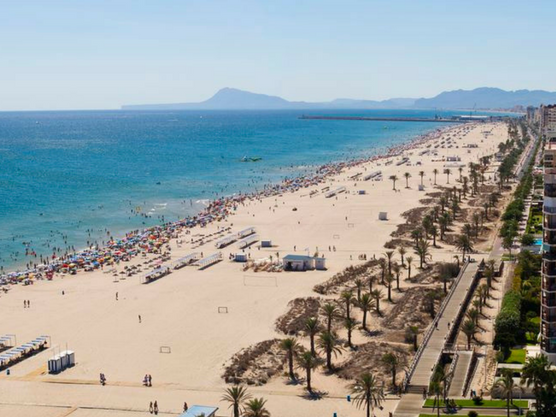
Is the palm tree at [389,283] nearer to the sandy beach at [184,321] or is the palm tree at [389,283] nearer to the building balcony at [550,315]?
the sandy beach at [184,321]

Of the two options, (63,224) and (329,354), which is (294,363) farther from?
(63,224)

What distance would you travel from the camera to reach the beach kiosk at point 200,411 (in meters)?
32.8

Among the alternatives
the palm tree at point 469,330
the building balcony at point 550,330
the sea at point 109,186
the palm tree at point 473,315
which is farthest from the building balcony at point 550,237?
the sea at point 109,186

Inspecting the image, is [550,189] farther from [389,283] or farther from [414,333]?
[389,283]

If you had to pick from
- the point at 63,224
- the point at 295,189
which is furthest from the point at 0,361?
the point at 295,189

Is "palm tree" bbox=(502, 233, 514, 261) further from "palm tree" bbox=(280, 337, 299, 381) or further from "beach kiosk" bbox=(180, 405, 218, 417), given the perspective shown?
"beach kiosk" bbox=(180, 405, 218, 417)

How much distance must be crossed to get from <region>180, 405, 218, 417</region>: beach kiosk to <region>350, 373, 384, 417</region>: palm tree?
7046mm

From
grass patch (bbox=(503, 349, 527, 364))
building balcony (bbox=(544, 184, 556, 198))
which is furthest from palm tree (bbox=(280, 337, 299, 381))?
building balcony (bbox=(544, 184, 556, 198))

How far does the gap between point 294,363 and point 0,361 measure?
1767 centimetres

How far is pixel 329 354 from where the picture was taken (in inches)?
1591

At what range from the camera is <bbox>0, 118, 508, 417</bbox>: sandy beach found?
37.4 meters

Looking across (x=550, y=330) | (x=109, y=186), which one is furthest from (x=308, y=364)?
(x=109, y=186)

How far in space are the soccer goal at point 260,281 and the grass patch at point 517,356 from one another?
75.0 feet

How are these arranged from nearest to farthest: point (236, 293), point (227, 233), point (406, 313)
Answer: point (406, 313), point (236, 293), point (227, 233)
